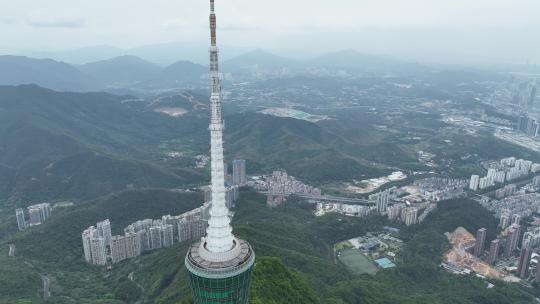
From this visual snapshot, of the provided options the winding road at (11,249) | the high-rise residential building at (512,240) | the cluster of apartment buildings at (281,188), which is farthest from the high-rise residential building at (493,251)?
the winding road at (11,249)

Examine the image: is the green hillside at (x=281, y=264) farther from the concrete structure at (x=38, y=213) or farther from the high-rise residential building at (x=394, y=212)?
the concrete structure at (x=38, y=213)

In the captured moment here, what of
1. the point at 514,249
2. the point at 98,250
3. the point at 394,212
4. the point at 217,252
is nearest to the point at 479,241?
the point at 514,249

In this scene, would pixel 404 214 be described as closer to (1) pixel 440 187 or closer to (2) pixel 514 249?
(2) pixel 514 249

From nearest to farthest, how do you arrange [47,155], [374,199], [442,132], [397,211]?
[397,211]
[374,199]
[47,155]
[442,132]

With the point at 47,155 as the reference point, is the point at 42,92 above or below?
above

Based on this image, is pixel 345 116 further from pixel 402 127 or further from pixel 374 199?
pixel 374 199

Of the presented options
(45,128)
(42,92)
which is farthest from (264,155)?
(42,92)
